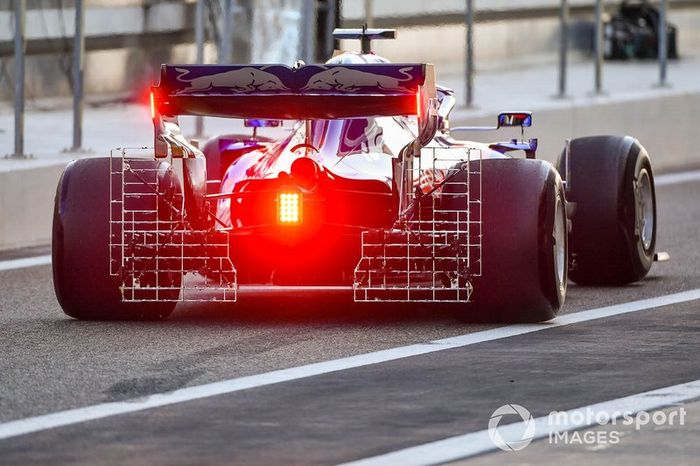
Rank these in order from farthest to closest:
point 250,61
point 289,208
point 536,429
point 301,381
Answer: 1. point 250,61
2. point 289,208
3. point 301,381
4. point 536,429

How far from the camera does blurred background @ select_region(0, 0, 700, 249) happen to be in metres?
17.3

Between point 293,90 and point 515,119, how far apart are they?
71.9 inches

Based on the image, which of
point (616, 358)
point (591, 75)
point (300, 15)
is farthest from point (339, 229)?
point (591, 75)

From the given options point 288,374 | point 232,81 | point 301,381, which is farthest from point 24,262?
point 301,381

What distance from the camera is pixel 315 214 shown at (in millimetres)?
11391

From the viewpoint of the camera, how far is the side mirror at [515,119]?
12.5 metres

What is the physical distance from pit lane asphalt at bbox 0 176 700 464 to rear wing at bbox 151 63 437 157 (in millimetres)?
1136

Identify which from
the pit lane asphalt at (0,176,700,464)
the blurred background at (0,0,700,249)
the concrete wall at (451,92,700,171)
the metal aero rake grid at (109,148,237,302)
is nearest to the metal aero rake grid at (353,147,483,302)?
the pit lane asphalt at (0,176,700,464)

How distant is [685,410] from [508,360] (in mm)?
1532

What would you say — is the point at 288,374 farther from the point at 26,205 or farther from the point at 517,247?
the point at 26,205

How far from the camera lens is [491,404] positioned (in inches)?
346

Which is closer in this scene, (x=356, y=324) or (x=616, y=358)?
(x=616, y=358)

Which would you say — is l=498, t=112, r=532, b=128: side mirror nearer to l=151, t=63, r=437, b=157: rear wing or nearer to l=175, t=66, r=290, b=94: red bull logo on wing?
l=151, t=63, r=437, b=157: rear wing

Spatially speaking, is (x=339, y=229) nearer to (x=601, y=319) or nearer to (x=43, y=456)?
(x=601, y=319)
